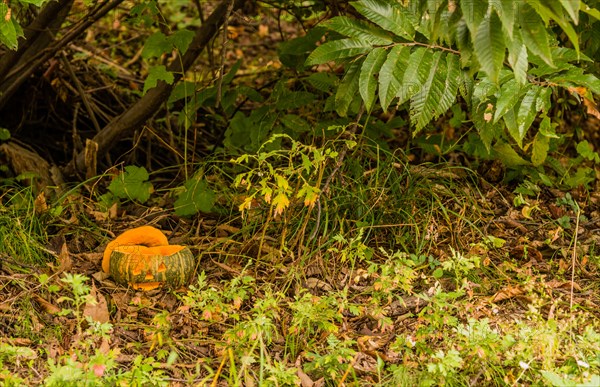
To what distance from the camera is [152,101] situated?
13.9 feet

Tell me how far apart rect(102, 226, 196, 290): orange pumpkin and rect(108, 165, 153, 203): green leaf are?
61 cm

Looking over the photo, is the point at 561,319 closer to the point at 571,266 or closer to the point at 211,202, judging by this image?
the point at 571,266

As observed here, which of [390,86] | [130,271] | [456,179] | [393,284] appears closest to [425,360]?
[393,284]

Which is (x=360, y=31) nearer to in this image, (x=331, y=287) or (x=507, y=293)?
(x=331, y=287)

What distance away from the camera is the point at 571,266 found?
3.60m

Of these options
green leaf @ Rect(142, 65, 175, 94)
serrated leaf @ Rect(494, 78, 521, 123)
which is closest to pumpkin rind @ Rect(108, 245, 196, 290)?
green leaf @ Rect(142, 65, 175, 94)

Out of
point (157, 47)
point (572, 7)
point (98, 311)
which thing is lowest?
point (98, 311)

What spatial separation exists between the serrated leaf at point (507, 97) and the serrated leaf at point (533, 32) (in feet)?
1.76

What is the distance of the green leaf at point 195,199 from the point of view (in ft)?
12.2

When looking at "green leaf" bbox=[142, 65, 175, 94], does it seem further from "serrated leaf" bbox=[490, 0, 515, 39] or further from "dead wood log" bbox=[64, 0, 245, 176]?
"serrated leaf" bbox=[490, 0, 515, 39]

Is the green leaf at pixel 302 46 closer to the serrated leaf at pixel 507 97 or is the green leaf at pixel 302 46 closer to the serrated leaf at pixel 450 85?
the serrated leaf at pixel 450 85

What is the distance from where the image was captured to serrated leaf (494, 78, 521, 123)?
9.21 feet

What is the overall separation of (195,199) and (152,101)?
812mm

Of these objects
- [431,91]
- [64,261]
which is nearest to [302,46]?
[431,91]
